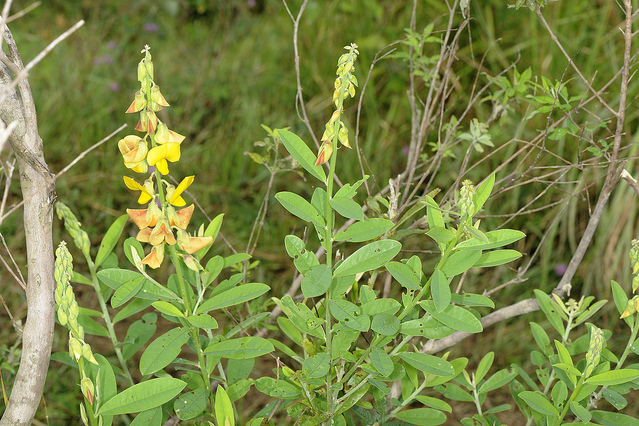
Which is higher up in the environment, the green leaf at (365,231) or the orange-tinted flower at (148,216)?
the orange-tinted flower at (148,216)

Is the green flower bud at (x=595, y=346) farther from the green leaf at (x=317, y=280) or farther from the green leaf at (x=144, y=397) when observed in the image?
the green leaf at (x=144, y=397)

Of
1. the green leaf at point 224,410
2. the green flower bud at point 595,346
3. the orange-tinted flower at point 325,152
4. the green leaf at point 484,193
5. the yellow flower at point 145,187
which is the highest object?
the orange-tinted flower at point 325,152

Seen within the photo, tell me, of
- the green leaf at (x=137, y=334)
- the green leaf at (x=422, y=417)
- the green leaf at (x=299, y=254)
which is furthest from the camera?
the green leaf at (x=137, y=334)

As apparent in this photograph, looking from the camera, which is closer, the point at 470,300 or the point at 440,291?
the point at 440,291

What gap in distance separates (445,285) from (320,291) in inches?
7.1

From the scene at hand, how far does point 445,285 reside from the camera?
890 millimetres

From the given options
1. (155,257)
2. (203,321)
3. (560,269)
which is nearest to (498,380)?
(203,321)

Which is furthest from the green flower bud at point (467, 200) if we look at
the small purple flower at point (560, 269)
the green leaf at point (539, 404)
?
the small purple flower at point (560, 269)

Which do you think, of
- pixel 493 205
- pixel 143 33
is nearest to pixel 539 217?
pixel 493 205

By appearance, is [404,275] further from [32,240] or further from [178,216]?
[32,240]

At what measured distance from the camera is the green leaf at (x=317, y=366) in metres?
0.92

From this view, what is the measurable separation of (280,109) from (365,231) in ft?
7.34

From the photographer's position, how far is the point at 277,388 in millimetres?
1019

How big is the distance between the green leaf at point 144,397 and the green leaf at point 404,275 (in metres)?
0.35
